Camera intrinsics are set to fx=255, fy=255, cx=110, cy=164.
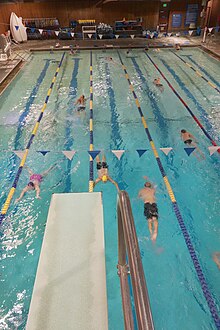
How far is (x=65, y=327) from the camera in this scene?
174 centimetres

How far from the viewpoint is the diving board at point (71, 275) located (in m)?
1.79

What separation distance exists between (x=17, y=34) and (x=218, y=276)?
677 inches

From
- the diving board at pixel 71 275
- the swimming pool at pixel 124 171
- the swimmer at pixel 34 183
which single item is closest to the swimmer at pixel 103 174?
the swimming pool at pixel 124 171

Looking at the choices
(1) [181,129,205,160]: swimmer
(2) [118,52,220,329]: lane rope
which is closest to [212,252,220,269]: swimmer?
(2) [118,52,220,329]: lane rope

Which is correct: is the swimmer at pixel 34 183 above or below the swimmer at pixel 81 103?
below

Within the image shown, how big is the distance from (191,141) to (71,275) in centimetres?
497

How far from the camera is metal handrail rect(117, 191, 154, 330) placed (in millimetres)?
894

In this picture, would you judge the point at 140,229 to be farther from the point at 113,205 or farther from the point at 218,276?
the point at 218,276

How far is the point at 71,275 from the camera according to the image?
2.06m

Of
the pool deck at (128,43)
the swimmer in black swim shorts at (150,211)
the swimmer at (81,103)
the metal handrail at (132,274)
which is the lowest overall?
the swimmer in black swim shorts at (150,211)

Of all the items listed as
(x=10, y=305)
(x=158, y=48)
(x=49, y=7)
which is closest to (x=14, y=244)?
(x=10, y=305)

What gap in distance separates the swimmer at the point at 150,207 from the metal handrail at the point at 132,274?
2.70 m

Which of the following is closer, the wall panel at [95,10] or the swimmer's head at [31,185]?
the swimmer's head at [31,185]

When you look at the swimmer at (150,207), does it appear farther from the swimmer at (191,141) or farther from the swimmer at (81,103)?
the swimmer at (81,103)
